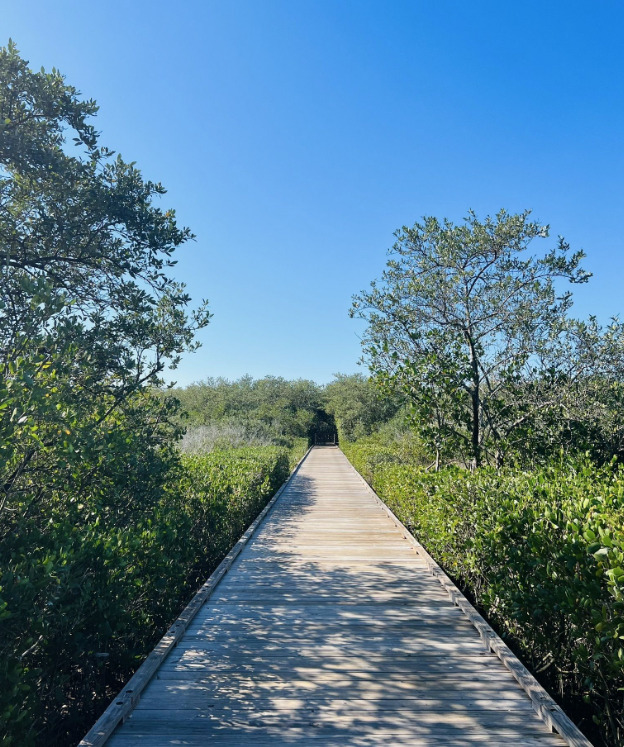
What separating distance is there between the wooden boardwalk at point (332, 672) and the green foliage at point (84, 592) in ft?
1.46

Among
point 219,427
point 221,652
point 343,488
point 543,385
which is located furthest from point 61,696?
point 219,427

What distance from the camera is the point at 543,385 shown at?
6.19 meters

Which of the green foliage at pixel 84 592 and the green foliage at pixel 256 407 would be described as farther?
the green foliage at pixel 256 407

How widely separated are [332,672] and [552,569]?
1.71 meters

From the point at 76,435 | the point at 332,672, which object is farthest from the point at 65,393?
the point at 332,672

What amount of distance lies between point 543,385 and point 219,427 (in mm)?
20993

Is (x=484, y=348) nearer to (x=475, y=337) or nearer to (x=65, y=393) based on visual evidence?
(x=475, y=337)

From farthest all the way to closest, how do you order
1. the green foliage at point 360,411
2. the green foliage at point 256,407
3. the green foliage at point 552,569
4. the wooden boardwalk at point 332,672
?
the green foliage at point 360,411
the green foliage at point 256,407
the wooden boardwalk at point 332,672
the green foliage at point 552,569

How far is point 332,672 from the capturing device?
10.3 feet

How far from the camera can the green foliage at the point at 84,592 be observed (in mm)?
2137

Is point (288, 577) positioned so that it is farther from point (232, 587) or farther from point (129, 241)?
point (129, 241)

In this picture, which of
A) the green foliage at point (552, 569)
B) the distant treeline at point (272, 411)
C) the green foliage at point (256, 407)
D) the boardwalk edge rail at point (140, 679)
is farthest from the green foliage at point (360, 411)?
the boardwalk edge rail at point (140, 679)

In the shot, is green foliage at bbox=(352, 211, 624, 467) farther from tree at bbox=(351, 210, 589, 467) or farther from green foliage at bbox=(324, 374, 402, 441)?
green foliage at bbox=(324, 374, 402, 441)

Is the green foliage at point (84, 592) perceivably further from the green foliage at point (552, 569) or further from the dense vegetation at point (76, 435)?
the green foliage at point (552, 569)
